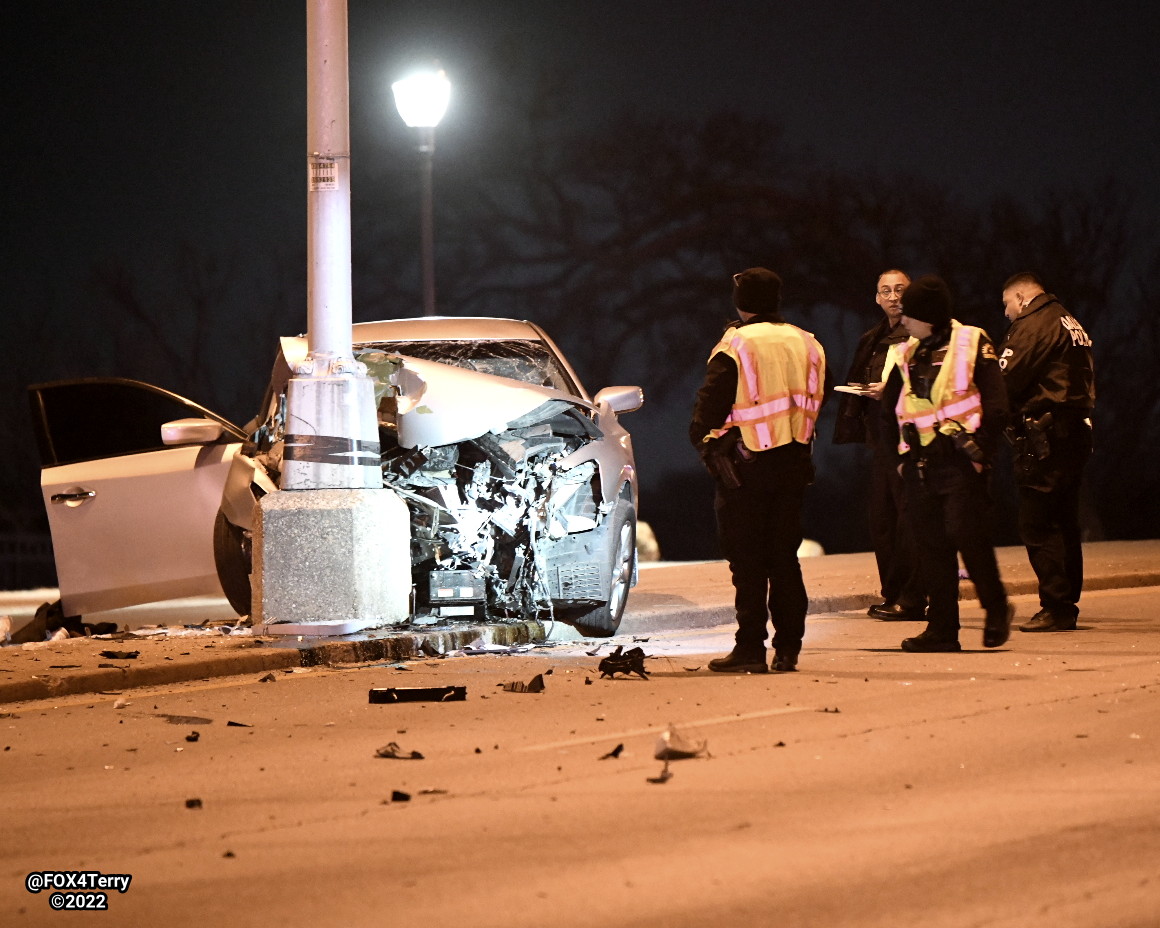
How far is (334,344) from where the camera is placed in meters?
10.4

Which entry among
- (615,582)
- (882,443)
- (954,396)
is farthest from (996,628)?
(615,582)

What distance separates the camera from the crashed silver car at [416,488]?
10484mm

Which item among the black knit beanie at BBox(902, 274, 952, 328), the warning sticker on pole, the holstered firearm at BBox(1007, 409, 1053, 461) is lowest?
the holstered firearm at BBox(1007, 409, 1053, 461)

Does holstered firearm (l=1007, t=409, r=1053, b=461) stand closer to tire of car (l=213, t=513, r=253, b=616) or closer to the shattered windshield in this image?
the shattered windshield

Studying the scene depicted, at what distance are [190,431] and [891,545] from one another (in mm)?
4568

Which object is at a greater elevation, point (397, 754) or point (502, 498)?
point (502, 498)

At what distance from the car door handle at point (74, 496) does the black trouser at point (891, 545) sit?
4.96 m

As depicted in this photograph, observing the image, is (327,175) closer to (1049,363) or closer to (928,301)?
(928,301)

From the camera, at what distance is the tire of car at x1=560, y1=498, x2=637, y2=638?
1068 cm

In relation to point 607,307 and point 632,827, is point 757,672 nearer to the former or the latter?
point 632,827

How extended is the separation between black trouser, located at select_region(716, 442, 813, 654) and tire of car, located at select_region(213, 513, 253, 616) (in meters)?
3.48

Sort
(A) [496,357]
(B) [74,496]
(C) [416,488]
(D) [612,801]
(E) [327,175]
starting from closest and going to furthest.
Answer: (D) [612,801] → (E) [327,175] → (C) [416,488] → (B) [74,496] → (A) [496,357]

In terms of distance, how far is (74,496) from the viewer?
11.1 meters

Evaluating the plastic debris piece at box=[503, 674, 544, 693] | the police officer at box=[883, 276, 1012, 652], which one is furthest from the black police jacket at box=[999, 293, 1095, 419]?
the plastic debris piece at box=[503, 674, 544, 693]
